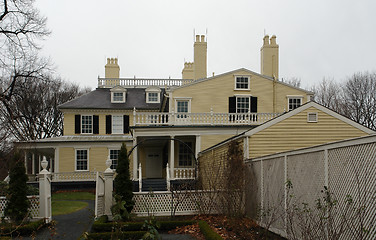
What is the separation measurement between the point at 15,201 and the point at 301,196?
8.89 m

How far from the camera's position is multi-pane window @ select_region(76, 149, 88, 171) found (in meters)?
26.3

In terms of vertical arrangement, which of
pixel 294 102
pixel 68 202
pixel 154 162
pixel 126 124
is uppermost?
pixel 294 102

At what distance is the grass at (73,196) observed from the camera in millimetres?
20828

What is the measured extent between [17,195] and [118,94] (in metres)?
18.8

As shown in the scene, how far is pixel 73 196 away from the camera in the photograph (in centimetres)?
2145

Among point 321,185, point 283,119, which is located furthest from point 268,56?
point 321,185

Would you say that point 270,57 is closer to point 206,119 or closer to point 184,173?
point 206,119

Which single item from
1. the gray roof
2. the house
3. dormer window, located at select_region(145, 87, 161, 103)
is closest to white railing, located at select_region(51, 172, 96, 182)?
the house

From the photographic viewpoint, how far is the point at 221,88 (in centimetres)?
2283

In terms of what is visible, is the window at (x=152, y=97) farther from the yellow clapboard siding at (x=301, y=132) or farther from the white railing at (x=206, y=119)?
the yellow clapboard siding at (x=301, y=132)

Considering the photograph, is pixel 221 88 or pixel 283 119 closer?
pixel 283 119

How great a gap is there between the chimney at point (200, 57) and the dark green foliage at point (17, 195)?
663 inches

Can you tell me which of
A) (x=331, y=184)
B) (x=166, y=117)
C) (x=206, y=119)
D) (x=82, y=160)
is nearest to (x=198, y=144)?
(x=206, y=119)

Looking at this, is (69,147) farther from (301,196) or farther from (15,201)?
(301,196)
